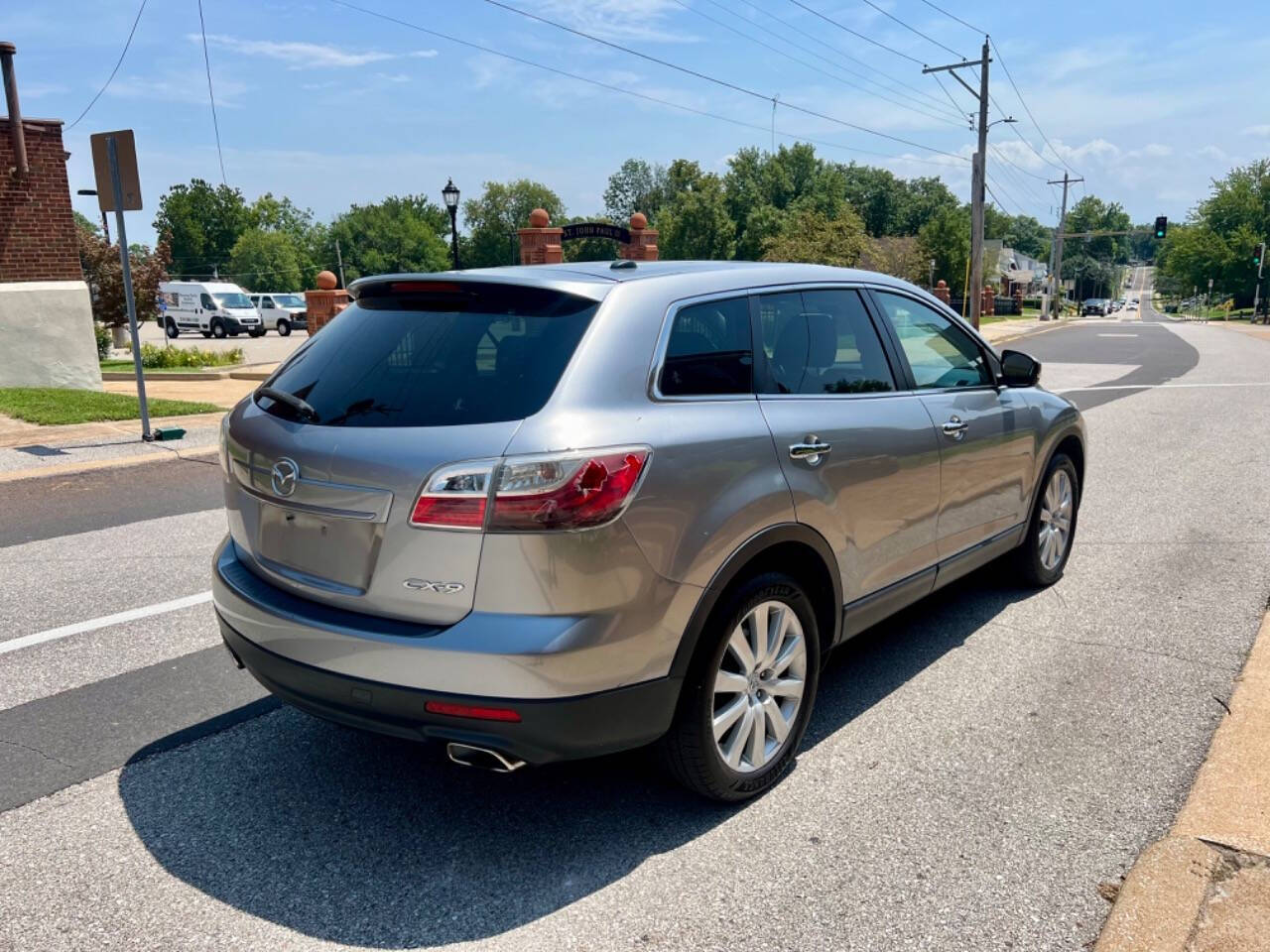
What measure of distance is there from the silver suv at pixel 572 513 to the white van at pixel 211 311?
44.9 meters

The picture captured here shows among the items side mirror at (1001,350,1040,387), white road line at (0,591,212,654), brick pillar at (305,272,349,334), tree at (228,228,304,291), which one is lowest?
white road line at (0,591,212,654)

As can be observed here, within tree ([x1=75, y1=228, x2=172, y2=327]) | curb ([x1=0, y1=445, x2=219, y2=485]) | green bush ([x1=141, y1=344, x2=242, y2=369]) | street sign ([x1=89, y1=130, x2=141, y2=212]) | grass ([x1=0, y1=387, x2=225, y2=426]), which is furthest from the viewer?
tree ([x1=75, y1=228, x2=172, y2=327])

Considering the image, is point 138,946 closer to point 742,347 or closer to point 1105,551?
point 742,347

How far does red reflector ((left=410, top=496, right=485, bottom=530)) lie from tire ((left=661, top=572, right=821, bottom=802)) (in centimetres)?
84

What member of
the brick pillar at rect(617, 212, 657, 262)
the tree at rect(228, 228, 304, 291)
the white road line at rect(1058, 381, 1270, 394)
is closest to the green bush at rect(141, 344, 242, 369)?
the brick pillar at rect(617, 212, 657, 262)

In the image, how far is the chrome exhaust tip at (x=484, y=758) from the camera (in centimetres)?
275

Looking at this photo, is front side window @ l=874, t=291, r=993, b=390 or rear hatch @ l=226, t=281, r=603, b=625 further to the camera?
front side window @ l=874, t=291, r=993, b=390

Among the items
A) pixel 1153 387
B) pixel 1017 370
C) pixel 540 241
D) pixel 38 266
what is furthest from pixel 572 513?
pixel 540 241

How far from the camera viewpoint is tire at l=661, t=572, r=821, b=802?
307 cm

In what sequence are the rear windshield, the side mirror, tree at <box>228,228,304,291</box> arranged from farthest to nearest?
1. tree at <box>228,228,304,291</box>
2. the side mirror
3. the rear windshield

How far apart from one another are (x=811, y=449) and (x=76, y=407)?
12.0m

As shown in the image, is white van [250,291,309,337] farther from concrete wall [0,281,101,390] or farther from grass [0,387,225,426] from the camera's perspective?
grass [0,387,225,426]

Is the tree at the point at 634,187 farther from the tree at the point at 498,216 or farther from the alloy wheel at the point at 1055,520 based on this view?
the alloy wheel at the point at 1055,520

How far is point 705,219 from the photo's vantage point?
110 metres
